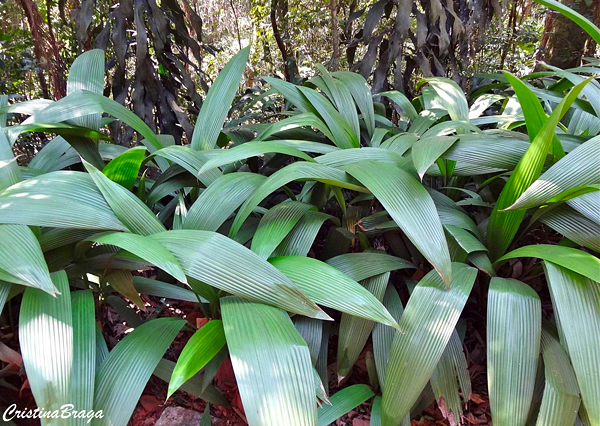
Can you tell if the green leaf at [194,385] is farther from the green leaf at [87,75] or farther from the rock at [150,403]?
the green leaf at [87,75]

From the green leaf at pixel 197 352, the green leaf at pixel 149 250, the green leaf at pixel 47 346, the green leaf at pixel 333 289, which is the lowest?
the green leaf at pixel 197 352

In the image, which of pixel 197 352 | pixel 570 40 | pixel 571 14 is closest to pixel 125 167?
pixel 197 352

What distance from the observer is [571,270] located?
1.97 ft

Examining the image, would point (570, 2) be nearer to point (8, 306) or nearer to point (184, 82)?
point (184, 82)

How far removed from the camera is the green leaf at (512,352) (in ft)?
1.84

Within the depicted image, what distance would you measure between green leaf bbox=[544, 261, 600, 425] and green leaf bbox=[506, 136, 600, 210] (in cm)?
11

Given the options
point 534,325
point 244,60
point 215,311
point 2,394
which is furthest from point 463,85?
point 2,394

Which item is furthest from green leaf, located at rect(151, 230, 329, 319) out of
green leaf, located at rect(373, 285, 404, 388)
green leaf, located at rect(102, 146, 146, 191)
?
green leaf, located at rect(102, 146, 146, 191)

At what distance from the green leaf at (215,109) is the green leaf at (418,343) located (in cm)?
67

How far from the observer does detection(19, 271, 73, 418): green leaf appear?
48 cm

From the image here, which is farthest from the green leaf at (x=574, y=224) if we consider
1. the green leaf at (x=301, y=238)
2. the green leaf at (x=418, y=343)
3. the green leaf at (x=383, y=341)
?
the green leaf at (x=301, y=238)

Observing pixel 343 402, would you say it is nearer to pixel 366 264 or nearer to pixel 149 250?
pixel 366 264

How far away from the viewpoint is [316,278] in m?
0.61

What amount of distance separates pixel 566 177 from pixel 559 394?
351 millimetres
